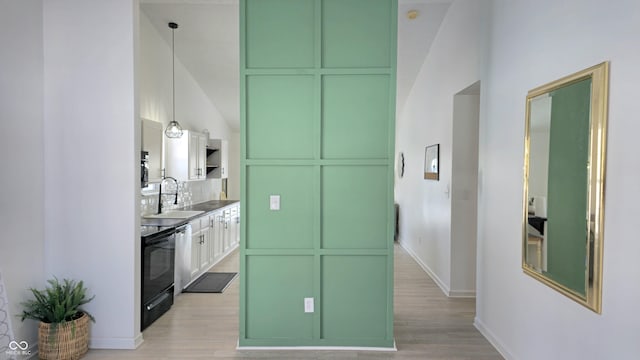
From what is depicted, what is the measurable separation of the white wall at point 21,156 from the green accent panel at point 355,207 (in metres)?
2.29

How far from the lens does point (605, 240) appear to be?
1.83 meters

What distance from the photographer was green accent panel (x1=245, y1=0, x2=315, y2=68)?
293 cm

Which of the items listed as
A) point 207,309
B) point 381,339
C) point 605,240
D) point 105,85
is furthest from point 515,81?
point 207,309

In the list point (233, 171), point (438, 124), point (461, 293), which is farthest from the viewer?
point (233, 171)

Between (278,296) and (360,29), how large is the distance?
229 centimetres

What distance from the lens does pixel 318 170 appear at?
296cm

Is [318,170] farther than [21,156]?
Yes

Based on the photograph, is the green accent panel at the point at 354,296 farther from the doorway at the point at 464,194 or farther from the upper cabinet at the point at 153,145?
the upper cabinet at the point at 153,145

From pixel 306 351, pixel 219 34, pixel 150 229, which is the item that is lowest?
pixel 306 351

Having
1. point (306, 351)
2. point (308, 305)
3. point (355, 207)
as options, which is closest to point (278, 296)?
point (308, 305)

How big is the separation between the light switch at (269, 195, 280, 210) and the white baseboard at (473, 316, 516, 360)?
213 centimetres

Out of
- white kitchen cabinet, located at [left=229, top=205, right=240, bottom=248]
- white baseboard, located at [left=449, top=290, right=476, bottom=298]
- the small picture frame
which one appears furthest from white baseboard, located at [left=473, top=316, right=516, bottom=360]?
white kitchen cabinet, located at [left=229, top=205, right=240, bottom=248]

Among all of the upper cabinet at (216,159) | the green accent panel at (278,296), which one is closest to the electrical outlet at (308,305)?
the green accent panel at (278,296)

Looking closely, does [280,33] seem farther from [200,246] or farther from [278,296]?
[200,246]
